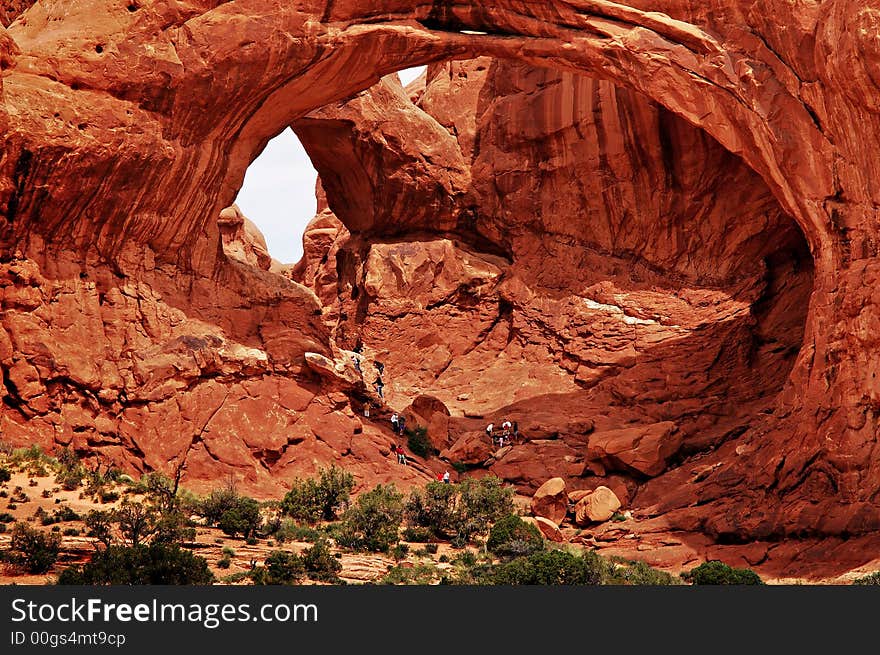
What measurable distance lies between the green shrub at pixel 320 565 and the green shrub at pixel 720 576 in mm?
6286

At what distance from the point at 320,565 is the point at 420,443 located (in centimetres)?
1232

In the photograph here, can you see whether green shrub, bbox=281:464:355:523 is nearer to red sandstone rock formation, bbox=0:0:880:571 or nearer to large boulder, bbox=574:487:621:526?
red sandstone rock formation, bbox=0:0:880:571

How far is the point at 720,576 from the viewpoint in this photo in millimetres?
22234

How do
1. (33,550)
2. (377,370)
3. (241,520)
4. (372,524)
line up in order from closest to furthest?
(33,550)
(241,520)
(372,524)
(377,370)

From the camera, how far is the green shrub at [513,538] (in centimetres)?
2370

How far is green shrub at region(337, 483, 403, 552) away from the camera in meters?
23.3

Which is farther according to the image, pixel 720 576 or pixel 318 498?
pixel 318 498

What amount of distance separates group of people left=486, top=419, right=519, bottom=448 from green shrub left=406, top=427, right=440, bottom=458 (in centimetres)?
166

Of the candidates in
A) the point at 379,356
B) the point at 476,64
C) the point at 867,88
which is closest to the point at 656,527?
the point at 867,88

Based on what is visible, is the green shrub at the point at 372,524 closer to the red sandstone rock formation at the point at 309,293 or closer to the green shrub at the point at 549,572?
the green shrub at the point at 549,572

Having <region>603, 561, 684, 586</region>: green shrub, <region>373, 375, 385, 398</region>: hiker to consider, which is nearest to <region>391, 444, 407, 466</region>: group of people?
<region>373, 375, 385, 398</region>: hiker

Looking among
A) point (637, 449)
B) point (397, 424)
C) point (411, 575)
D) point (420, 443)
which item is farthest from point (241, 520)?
point (637, 449)

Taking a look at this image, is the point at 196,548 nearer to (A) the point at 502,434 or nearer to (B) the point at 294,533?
(B) the point at 294,533

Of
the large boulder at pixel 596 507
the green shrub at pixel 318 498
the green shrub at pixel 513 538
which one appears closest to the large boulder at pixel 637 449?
the large boulder at pixel 596 507
